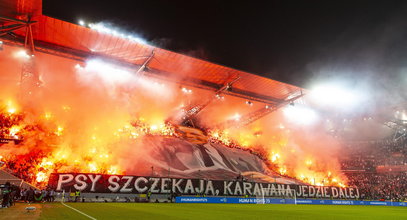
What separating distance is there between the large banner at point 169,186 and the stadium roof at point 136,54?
11912 mm

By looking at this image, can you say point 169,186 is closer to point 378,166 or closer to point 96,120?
point 96,120

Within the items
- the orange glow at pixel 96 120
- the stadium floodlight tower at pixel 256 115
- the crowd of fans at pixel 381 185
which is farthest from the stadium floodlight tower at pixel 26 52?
the crowd of fans at pixel 381 185

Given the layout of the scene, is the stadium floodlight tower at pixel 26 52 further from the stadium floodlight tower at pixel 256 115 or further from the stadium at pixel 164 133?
the stadium floodlight tower at pixel 256 115

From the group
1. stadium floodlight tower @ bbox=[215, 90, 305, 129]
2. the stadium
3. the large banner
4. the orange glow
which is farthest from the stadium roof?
the large banner

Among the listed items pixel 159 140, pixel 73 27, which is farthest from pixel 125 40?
pixel 159 140

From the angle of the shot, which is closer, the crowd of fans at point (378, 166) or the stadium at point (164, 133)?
the stadium at point (164, 133)

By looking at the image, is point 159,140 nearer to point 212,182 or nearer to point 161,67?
point 161,67

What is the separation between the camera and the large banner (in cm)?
1812

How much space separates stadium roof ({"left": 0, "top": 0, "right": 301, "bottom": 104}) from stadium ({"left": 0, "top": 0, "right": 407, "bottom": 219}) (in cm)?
13

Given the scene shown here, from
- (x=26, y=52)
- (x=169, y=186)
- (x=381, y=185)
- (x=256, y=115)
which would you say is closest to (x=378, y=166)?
(x=381, y=185)

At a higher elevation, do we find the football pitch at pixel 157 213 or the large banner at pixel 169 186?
the large banner at pixel 169 186

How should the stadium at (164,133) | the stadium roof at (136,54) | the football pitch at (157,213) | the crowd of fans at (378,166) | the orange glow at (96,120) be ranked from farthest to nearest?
the crowd of fans at (378,166) < the orange glow at (96,120) < the stadium roof at (136,54) < the stadium at (164,133) < the football pitch at (157,213)

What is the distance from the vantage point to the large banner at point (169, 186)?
18125mm

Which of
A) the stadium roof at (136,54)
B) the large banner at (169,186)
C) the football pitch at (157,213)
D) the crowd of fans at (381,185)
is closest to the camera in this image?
the football pitch at (157,213)
